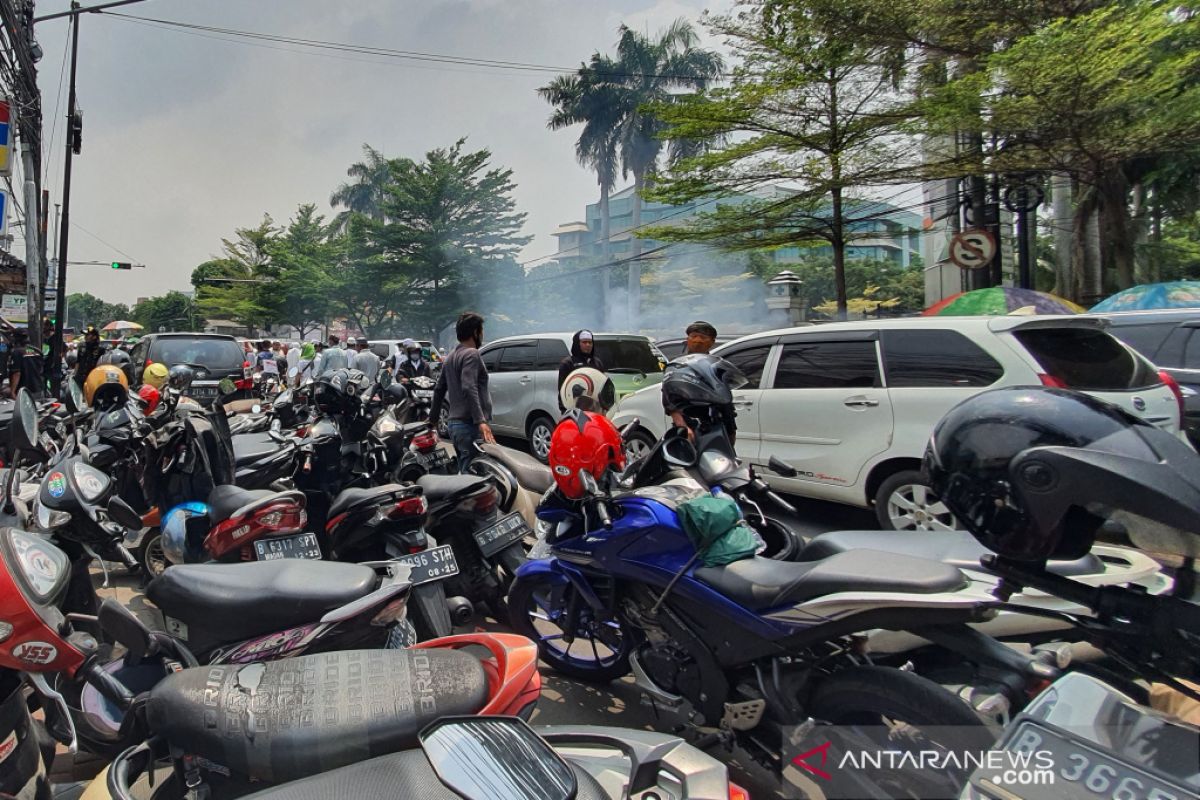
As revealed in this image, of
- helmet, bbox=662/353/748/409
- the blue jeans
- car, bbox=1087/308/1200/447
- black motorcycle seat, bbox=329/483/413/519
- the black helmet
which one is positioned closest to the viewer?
the black helmet

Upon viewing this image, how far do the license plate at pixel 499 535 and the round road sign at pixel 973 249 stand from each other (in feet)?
36.9

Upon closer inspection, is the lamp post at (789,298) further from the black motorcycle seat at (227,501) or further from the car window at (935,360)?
the black motorcycle seat at (227,501)

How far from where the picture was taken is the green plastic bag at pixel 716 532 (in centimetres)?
217

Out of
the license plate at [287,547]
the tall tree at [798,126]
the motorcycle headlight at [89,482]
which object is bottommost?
the license plate at [287,547]

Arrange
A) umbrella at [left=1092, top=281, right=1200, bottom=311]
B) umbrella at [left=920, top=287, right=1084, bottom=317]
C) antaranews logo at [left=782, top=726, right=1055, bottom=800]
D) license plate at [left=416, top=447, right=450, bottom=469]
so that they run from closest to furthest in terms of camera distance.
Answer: antaranews logo at [left=782, top=726, right=1055, bottom=800] < license plate at [left=416, top=447, right=450, bottom=469] < umbrella at [left=1092, top=281, right=1200, bottom=311] < umbrella at [left=920, top=287, right=1084, bottom=317]

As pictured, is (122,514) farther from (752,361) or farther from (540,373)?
(540,373)

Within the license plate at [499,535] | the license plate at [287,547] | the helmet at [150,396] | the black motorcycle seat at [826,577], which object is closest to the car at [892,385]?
the license plate at [499,535]

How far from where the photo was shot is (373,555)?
3391mm

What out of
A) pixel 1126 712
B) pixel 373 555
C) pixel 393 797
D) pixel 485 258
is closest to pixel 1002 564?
pixel 1126 712

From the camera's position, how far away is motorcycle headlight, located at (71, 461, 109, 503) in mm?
2566

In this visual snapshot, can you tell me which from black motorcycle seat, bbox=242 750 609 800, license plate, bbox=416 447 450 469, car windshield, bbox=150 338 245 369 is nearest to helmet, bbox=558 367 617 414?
black motorcycle seat, bbox=242 750 609 800

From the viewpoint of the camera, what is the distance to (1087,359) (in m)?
4.21

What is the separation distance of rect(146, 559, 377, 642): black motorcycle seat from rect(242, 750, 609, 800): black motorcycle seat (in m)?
0.94

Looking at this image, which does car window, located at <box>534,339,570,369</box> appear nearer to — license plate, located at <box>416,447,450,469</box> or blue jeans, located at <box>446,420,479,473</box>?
blue jeans, located at <box>446,420,479,473</box>
